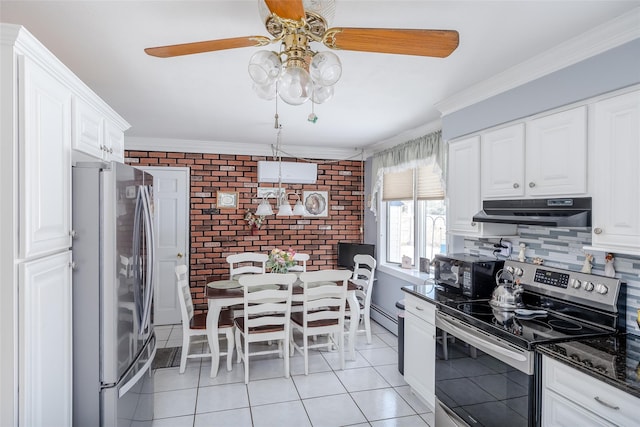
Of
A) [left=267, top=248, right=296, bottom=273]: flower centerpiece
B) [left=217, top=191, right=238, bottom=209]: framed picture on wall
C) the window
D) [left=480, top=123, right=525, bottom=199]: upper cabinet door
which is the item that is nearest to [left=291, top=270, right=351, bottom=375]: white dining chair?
[left=267, top=248, right=296, bottom=273]: flower centerpiece

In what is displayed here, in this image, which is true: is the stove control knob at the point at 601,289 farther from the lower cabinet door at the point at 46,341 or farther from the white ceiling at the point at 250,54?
the lower cabinet door at the point at 46,341

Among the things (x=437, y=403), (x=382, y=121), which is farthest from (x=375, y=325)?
(x=382, y=121)

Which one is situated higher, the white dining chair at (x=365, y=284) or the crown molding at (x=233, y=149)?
the crown molding at (x=233, y=149)

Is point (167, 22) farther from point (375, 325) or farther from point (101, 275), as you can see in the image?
point (375, 325)

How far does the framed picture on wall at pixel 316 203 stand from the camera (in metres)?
5.05

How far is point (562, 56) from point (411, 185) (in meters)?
2.33

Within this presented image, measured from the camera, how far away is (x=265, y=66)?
122 cm

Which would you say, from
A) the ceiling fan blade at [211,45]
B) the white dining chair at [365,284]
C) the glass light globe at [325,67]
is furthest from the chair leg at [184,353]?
the glass light globe at [325,67]

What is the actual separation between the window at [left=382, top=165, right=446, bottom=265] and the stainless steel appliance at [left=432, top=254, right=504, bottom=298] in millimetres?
1078

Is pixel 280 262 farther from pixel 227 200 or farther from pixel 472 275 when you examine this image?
pixel 472 275

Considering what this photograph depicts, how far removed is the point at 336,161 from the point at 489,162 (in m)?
2.83

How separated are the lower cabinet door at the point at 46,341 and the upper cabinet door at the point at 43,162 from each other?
0.09m

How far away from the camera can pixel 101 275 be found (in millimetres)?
1770

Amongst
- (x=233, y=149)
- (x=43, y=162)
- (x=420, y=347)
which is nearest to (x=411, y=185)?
(x=420, y=347)
